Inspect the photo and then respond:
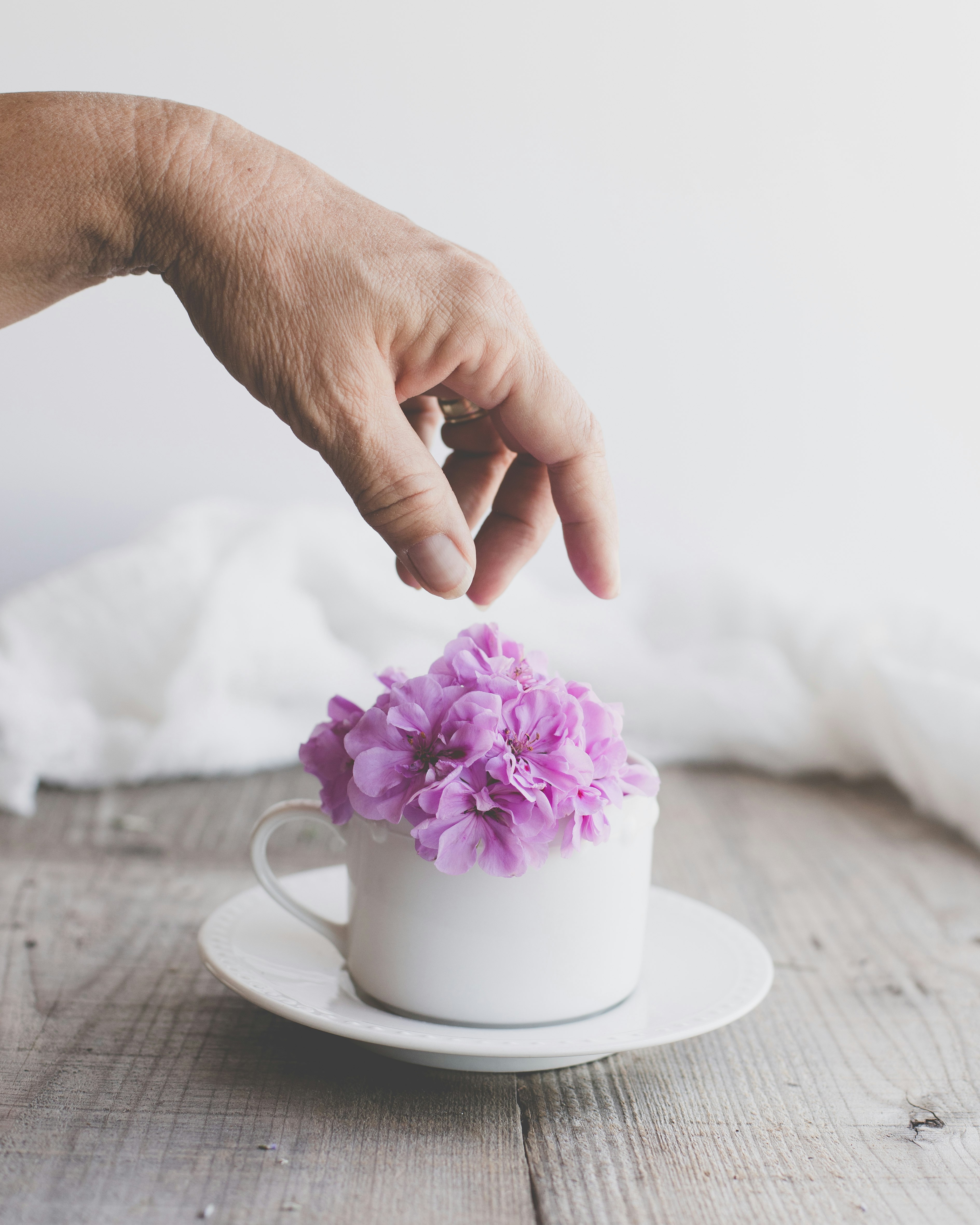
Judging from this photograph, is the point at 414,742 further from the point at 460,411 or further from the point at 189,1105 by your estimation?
the point at 460,411

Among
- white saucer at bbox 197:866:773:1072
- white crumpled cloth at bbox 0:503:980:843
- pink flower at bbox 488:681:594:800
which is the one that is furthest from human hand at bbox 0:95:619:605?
white crumpled cloth at bbox 0:503:980:843

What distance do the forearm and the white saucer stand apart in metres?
0.40

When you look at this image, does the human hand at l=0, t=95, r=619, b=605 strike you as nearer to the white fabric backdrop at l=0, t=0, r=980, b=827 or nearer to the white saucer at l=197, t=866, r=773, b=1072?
the white saucer at l=197, t=866, r=773, b=1072

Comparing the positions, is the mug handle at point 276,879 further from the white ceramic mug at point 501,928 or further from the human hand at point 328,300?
the human hand at point 328,300

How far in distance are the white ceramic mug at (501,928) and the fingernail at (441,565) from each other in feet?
0.47

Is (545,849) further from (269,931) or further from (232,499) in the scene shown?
(232,499)

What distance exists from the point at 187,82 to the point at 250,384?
1167 mm

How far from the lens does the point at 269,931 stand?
0.65 m

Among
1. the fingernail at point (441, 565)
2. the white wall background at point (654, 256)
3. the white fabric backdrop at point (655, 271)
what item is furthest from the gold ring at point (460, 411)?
the white wall background at point (654, 256)

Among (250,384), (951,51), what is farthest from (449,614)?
(951,51)

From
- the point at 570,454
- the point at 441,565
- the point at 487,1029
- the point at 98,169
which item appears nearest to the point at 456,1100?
the point at 487,1029

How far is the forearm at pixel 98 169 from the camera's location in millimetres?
568

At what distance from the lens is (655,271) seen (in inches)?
64.7

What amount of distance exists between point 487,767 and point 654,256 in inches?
51.9
